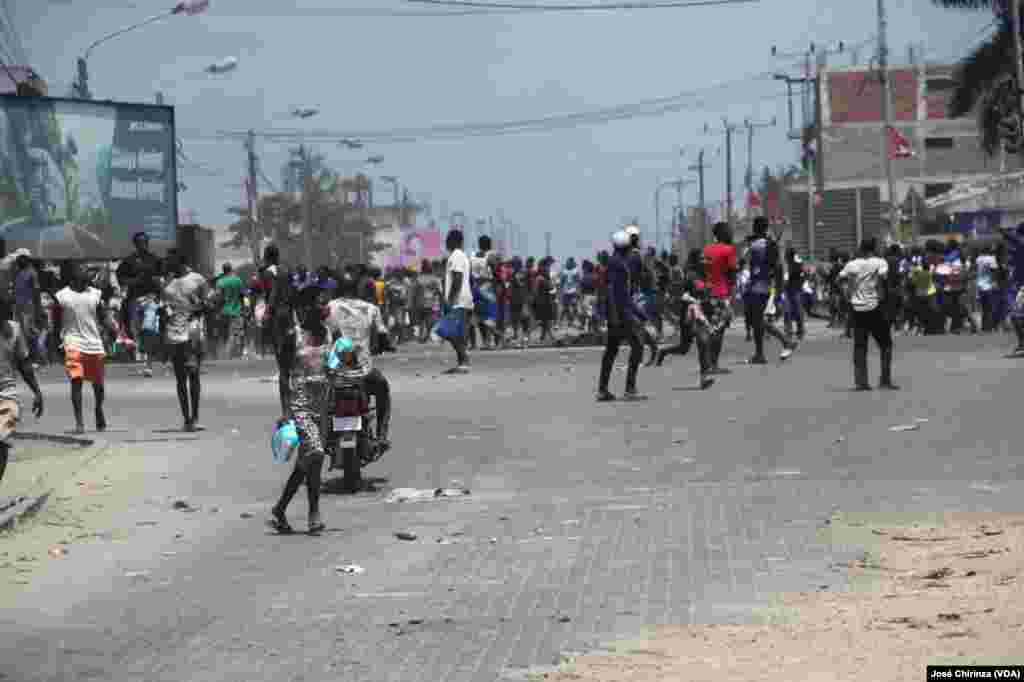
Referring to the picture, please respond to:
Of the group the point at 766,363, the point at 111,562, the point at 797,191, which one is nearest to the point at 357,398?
the point at 111,562

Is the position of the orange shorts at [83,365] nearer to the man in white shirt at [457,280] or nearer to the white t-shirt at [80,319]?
the white t-shirt at [80,319]

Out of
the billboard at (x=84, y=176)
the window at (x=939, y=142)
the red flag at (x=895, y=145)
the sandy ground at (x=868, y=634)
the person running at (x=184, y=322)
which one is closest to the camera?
the sandy ground at (x=868, y=634)

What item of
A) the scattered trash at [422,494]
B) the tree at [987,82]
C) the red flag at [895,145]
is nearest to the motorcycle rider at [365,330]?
the scattered trash at [422,494]

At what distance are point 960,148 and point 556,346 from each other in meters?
77.3

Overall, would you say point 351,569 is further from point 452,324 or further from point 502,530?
point 452,324

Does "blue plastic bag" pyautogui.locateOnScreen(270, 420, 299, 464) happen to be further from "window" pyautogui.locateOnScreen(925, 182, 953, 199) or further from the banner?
the banner

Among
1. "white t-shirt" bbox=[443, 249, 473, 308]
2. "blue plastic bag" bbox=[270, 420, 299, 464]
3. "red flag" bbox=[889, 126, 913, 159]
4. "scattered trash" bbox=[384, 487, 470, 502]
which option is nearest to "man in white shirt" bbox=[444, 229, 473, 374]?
"white t-shirt" bbox=[443, 249, 473, 308]

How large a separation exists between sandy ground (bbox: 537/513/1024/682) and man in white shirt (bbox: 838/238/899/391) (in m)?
11.8

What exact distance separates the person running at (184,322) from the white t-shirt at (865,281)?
7126mm

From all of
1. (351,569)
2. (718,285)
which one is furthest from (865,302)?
(351,569)

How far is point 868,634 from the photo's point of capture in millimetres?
8523

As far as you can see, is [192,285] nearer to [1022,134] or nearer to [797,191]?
[1022,134]

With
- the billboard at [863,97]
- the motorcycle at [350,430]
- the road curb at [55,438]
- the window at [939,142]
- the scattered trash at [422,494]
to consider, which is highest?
the billboard at [863,97]

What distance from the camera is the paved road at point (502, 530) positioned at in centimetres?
897
